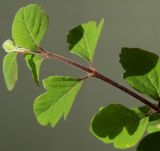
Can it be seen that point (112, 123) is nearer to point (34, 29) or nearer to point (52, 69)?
point (34, 29)

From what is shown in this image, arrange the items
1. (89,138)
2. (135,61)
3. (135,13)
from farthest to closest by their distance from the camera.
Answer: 1. (89,138)
2. (135,13)
3. (135,61)

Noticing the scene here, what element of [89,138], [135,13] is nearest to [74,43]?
[135,13]

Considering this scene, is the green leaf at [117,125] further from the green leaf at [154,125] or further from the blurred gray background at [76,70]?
the blurred gray background at [76,70]

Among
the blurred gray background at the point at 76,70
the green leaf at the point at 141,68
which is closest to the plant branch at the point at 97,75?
the green leaf at the point at 141,68

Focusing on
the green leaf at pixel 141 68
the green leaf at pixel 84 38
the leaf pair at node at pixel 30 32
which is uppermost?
the leaf pair at node at pixel 30 32

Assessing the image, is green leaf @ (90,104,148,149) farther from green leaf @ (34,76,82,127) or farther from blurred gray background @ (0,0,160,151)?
blurred gray background @ (0,0,160,151)

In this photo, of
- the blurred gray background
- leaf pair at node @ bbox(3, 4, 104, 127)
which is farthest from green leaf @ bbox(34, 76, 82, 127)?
the blurred gray background
